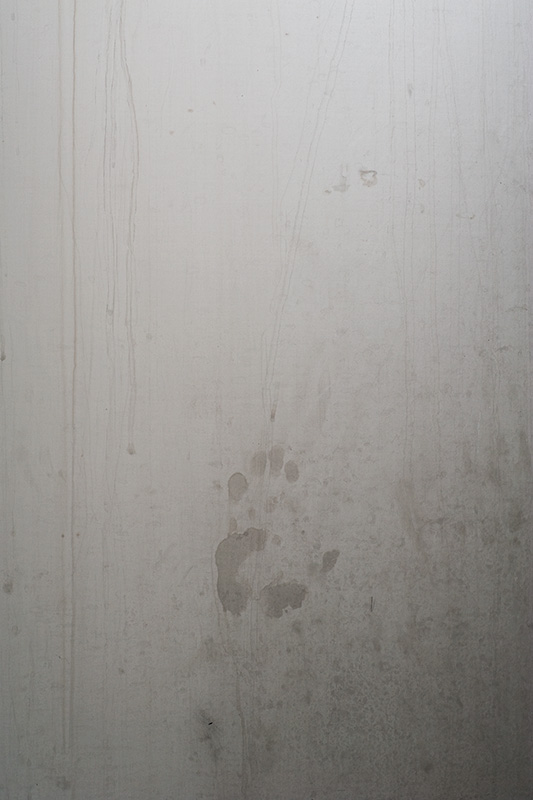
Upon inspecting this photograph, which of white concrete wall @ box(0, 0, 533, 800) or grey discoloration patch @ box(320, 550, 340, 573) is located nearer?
white concrete wall @ box(0, 0, 533, 800)

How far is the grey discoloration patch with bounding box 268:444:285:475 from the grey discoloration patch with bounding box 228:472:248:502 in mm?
67

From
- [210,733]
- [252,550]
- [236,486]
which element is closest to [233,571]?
[252,550]

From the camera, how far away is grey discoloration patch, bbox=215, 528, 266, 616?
1.42m

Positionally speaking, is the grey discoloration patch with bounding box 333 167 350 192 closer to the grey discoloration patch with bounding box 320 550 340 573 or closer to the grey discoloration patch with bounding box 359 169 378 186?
the grey discoloration patch with bounding box 359 169 378 186

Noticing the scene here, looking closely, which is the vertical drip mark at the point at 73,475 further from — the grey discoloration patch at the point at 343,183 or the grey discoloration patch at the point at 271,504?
the grey discoloration patch at the point at 343,183

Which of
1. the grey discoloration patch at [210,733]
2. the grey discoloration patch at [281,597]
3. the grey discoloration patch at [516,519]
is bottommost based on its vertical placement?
the grey discoloration patch at [210,733]

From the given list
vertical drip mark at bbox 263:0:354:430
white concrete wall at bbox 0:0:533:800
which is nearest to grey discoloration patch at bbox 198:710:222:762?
white concrete wall at bbox 0:0:533:800

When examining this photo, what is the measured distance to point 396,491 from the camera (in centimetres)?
149

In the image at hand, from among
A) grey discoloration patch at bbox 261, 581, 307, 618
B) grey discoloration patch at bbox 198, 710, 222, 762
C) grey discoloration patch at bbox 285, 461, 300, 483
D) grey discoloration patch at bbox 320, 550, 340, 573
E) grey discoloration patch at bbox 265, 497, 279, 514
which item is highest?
grey discoloration patch at bbox 285, 461, 300, 483

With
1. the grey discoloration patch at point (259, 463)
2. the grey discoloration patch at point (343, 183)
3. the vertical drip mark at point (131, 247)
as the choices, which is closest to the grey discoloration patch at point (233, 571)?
the grey discoloration patch at point (259, 463)

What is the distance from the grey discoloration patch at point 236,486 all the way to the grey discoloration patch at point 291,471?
0.31 feet

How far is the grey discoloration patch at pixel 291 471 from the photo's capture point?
144cm

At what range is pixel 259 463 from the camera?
143 centimetres

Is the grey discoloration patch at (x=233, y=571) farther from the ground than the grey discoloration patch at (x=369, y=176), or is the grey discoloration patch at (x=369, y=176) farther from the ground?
the grey discoloration patch at (x=369, y=176)
